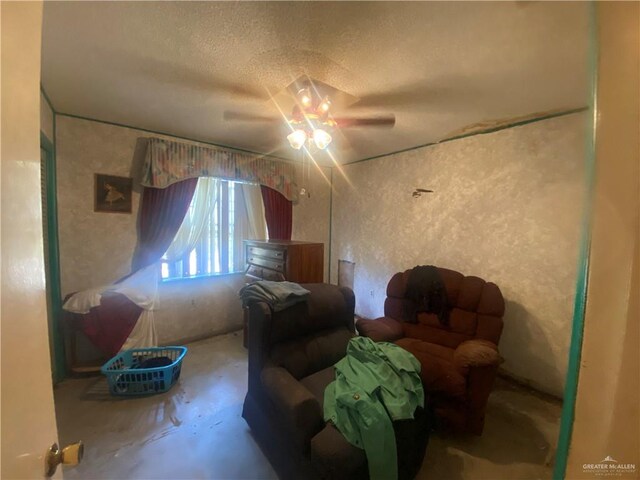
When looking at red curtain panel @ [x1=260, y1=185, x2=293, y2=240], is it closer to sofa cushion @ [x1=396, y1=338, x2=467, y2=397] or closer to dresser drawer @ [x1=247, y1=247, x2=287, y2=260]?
dresser drawer @ [x1=247, y1=247, x2=287, y2=260]

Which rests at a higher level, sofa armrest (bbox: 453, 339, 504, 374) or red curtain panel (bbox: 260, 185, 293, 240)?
red curtain panel (bbox: 260, 185, 293, 240)

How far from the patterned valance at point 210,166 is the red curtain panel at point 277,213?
9cm

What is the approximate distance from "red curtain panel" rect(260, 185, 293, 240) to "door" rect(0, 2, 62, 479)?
9.22 ft

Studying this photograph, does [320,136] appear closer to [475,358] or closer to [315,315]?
[315,315]

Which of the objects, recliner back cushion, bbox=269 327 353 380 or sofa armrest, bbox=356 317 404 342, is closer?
recliner back cushion, bbox=269 327 353 380

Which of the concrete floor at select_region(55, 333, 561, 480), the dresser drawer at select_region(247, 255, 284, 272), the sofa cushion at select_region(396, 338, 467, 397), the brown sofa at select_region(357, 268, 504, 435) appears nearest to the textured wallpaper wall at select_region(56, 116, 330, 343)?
the dresser drawer at select_region(247, 255, 284, 272)

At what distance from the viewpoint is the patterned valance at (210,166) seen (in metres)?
2.46

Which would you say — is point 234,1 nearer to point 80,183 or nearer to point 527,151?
point 80,183

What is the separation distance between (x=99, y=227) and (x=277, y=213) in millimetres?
1871

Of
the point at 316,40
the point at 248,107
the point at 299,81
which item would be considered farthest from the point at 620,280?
the point at 248,107

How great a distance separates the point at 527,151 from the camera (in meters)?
2.11

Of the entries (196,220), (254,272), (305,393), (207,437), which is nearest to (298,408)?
(305,393)

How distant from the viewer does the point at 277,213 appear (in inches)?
134

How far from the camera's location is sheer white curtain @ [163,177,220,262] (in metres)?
2.79
